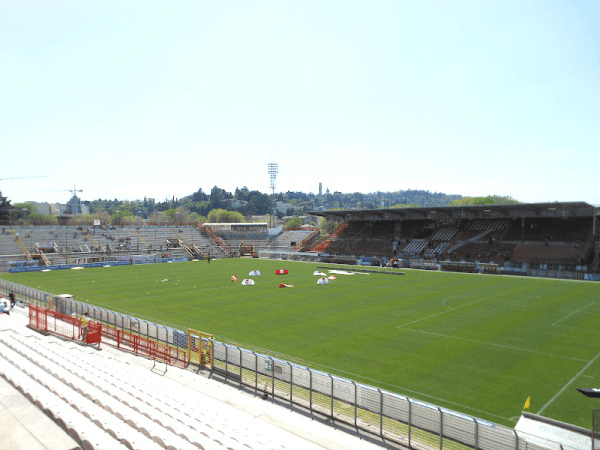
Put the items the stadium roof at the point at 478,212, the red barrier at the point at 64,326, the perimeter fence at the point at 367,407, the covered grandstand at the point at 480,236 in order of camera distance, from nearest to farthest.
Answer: the perimeter fence at the point at 367,407 → the red barrier at the point at 64,326 → the stadium roof at the point at 478,212 → the covered grandstand at the point at 480,236

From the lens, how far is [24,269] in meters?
59.2

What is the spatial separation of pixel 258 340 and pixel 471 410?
11.8 meters

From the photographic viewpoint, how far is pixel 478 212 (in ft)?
222

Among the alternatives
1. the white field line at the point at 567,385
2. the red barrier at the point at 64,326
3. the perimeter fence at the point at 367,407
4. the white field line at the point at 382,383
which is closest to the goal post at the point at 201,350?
the perimeter fence at the point at 367,407

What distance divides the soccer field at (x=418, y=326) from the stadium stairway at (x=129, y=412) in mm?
5272

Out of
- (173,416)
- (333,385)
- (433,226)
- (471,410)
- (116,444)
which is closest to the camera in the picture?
(116,444)

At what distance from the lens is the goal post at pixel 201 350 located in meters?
17.7

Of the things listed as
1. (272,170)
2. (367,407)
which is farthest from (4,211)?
(367,407)

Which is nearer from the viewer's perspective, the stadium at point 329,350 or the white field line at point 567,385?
the stadium at point 329,350

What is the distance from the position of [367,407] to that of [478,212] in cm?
6122

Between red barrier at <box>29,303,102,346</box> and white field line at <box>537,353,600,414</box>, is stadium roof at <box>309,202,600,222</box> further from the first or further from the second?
red barrier at <box>29,303,102,346</box>

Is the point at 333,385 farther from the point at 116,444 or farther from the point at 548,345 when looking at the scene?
the point at 548,345

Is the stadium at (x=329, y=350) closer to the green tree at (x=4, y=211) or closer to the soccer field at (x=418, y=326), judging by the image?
the soccer field at (x=418, y=326)

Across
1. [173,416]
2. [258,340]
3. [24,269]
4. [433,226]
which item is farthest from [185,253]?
[173,416]
